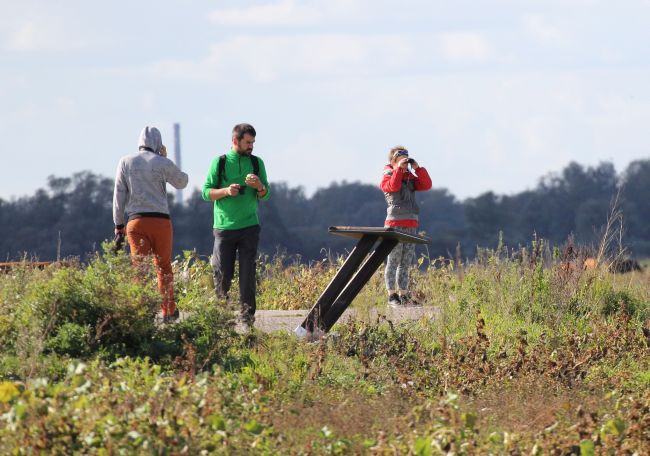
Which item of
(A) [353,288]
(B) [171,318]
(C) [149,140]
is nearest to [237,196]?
(C) [149,140]

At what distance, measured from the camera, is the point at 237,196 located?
10.5 m

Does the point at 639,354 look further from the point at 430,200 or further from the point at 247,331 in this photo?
→ the point at 430,200

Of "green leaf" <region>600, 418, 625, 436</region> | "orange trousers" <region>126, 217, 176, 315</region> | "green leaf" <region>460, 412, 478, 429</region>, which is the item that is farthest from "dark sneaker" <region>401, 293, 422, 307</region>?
"green leaf" <region>460, 412, 478, 429</region>

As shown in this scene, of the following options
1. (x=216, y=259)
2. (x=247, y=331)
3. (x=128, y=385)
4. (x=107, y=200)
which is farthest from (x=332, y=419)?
(x=107, y=200)

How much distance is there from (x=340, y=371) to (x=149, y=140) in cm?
299

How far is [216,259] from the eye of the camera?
1078 centimetres

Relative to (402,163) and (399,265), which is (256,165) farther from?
(399,265)

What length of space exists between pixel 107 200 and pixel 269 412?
6907 centimetres

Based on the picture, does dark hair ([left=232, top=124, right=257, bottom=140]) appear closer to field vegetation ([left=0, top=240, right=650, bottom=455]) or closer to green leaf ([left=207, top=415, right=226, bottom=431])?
field vegetation ([left=0, top=240, right=650, bottom=455])

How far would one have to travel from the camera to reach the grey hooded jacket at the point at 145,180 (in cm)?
1059

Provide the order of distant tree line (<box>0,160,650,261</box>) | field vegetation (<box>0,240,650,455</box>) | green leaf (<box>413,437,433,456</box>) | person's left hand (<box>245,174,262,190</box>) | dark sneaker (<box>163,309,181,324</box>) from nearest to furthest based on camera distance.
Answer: green leaf (<box>413,437,433,456</box>), field vegetation (<box>0,240,650,455</box>), dark sneaker (<box>163,309,181,324</box>), person's left hand (<box>245,174,262,190</box>), distant tree line (<box>0,160,650,261</box>)

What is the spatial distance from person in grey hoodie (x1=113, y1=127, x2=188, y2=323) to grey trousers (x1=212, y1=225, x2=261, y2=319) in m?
0.42

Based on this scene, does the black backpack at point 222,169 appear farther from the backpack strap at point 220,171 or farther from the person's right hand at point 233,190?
the person's right hand at point 233,190

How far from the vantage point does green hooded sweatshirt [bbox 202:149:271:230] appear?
10.5m
